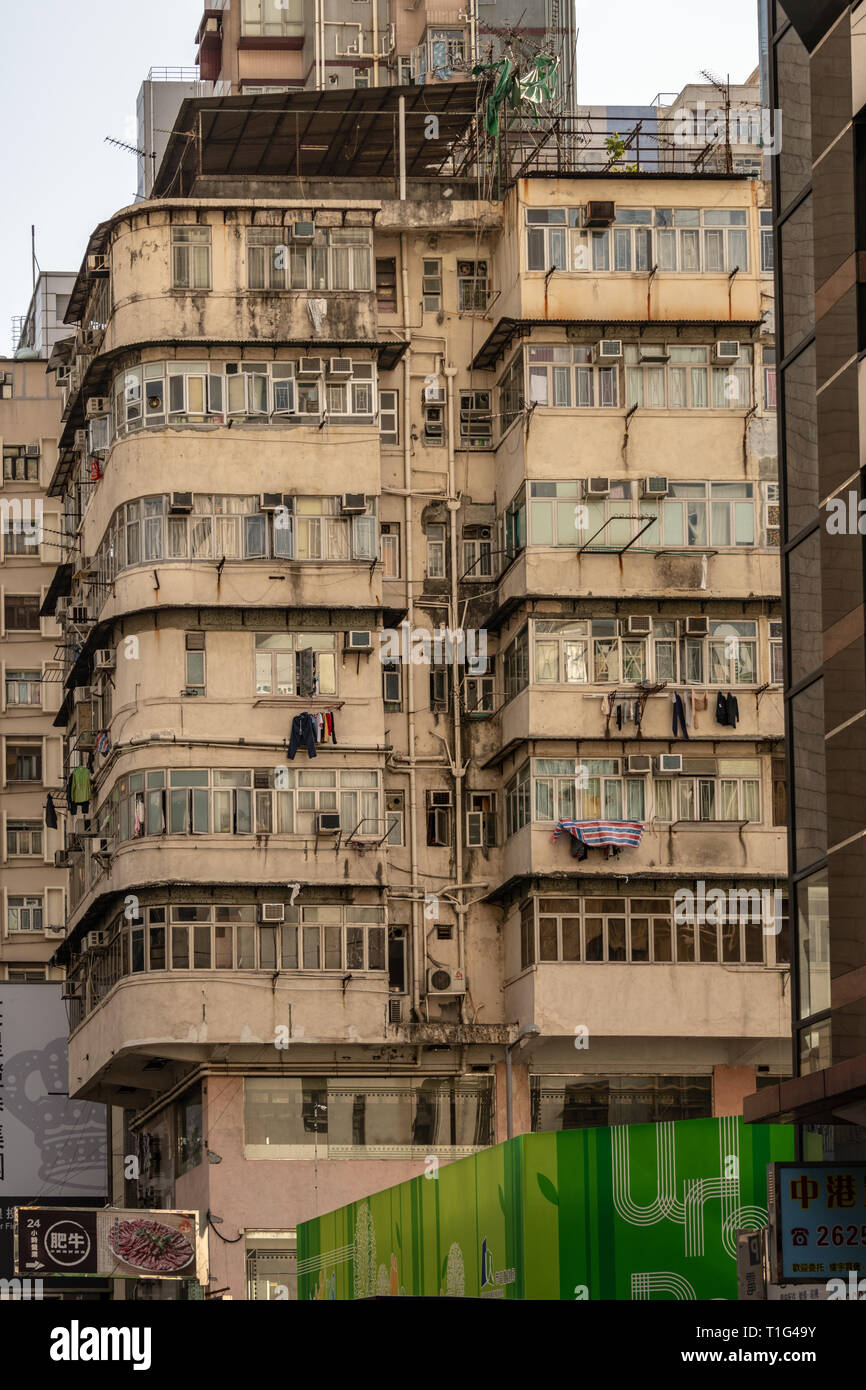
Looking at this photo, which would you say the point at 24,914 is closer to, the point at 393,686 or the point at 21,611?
the point at 21,611

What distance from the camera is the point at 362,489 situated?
194 ft

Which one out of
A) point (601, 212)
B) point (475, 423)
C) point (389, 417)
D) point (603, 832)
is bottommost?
point (603, 832)

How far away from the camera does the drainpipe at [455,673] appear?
5962cm

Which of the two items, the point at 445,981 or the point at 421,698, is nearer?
the point at 445,981

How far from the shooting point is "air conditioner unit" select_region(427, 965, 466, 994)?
5903 centimetres

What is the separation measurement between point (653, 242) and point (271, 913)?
18.5 m

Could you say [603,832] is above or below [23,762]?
below

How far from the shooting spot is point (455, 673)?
6088 centimetres

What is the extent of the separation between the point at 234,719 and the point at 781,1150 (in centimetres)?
2945

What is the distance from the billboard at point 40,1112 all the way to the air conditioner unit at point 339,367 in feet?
69.5

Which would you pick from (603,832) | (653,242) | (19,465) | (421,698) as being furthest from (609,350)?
(19,465)
